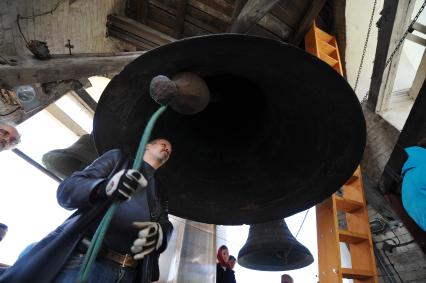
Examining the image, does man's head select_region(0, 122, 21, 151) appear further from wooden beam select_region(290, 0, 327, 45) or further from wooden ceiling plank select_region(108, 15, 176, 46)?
wooden beam select_region(290, 0, 327, 45)

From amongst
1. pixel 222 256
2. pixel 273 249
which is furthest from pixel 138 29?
pixel 222 256

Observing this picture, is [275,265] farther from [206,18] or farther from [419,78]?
[206,18]

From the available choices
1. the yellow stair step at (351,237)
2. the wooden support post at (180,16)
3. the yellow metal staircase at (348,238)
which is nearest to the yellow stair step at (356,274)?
the yellow metal staircase at (348,238)

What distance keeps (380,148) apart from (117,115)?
2075mm

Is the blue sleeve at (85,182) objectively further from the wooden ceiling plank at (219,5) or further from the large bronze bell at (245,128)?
the wooden ceiling plank at (219,5)

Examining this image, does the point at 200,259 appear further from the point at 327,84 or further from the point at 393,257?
the point at 327,84

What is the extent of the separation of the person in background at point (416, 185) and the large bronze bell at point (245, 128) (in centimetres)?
41

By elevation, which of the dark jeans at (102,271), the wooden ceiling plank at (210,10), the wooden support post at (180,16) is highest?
the wooden ceiling plank at (210,10)

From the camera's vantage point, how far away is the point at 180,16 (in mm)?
2764

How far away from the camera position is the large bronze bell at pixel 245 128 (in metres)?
1.03

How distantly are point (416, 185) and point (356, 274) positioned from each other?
85 centimetres

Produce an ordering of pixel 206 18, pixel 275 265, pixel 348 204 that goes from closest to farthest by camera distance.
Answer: pixel 348 204 < pixel 275 265 < pixel 206 18

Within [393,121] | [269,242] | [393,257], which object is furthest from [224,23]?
[393,257]

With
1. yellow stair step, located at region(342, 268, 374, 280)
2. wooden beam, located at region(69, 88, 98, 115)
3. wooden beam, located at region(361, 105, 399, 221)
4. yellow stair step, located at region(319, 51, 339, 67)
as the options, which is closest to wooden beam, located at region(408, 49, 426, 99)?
wooden beam, located at region(361, 105, 399, 221)
